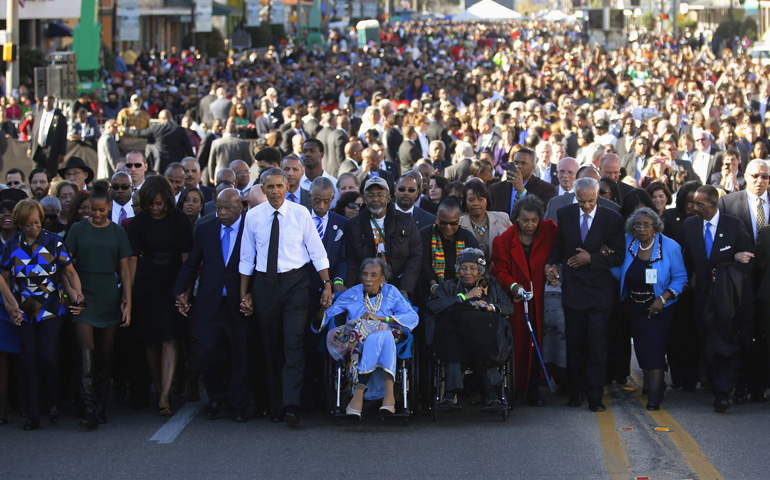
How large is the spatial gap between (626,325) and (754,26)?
2475 inches

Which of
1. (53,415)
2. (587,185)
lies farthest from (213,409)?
(587,185)

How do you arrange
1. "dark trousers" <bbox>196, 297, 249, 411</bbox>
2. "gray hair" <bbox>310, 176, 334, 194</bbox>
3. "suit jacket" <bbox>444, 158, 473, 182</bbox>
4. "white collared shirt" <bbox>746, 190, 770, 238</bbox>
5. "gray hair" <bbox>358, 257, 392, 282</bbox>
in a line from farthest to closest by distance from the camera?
1. "suit jacket" <bbox>444, 158, 473, 182</bbox>
2. "white collared shirt" <bbox>746, 190, 770, 238</bbox>
3. "gray hair" <bbox>310, 176, 334, 194</bbox>
4. "dark trousers" <bbox>196, 297, 249, 411</bbox>
5. "gray hair" <bbox>358, 257, 392, 282</bbox>

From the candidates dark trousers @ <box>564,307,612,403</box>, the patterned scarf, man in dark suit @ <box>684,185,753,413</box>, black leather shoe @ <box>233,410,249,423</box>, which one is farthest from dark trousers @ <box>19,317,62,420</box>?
man in dark suit @ <box>684,185,753,413</box>

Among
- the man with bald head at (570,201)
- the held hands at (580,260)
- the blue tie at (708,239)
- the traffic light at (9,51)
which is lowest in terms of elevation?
the held hands at (580,260)

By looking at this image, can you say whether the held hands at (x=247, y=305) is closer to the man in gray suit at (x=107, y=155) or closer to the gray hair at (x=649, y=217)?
the gray hair at (x=649, y=217)

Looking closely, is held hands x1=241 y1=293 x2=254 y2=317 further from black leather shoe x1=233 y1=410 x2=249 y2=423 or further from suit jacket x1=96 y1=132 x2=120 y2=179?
suit jacket x1=96 y1=132 x2=120 y2=179

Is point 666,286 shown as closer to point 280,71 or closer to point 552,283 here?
point 552,283

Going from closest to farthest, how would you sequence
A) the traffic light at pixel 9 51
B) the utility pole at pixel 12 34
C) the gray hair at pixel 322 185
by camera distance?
the gray hair at pixel 322 185, the traffic light at pixel 9 51, the utility pole at pixel 12 34

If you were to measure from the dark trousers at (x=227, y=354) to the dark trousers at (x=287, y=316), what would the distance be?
23 cm

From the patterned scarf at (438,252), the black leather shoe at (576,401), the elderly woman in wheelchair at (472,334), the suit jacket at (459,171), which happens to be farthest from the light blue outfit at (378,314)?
the suit jacket at (459,171)

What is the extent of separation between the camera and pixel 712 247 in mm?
10406

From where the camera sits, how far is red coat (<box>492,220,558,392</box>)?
10398 mm

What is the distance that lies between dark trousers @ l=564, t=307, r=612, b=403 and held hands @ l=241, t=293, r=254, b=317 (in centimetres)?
258

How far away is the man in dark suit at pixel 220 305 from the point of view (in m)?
9.93
